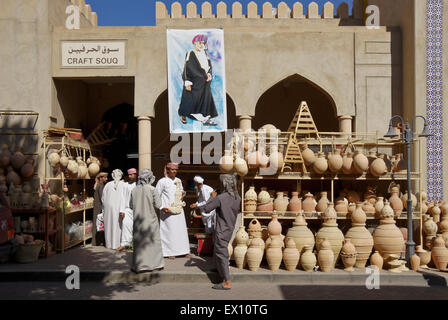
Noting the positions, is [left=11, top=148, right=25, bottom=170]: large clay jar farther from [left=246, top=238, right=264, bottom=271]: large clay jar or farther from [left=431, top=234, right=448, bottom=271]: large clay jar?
[left=431, top=234, right=448, bottom=271]: large clay jar

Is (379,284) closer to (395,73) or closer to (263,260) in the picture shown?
(263,260)

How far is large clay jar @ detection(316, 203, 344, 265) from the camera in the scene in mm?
6738

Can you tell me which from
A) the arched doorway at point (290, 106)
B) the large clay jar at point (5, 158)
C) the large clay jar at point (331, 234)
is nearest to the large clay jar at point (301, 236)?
the large clay jar at point (331, 234)

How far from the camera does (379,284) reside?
6.25 m

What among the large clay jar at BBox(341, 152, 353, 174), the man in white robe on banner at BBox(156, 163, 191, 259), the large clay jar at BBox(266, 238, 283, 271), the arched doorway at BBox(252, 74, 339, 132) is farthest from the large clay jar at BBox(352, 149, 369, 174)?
the arched doorway at BBox(252, 74, 339, 132)

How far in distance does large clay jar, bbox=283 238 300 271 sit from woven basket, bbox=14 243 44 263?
4230mm

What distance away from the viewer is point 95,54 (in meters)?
10.0

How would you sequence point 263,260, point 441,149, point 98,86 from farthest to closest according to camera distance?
point 98,86 < point 441,149 < point 263,260

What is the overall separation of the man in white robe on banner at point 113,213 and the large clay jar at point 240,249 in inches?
116

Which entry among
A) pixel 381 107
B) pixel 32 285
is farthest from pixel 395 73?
pixel 32 285

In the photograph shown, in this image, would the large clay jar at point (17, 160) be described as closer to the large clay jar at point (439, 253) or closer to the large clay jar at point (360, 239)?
the large clay jar at point (360, 239)

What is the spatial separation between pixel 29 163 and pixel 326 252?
6.22 m

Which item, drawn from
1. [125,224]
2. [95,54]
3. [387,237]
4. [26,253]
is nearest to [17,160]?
[26,253]

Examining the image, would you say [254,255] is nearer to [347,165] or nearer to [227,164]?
[227,164]
